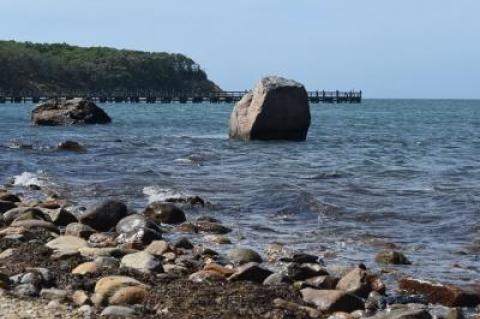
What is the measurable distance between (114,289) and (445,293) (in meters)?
3.26

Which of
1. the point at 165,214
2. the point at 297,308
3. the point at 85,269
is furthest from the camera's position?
the point at 165,214

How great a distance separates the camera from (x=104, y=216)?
1184 cm

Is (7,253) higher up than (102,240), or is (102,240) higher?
(7,253)

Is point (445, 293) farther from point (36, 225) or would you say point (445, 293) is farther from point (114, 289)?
point (36, 225)

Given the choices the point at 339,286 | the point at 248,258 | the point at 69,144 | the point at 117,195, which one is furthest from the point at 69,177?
the point at 339,286

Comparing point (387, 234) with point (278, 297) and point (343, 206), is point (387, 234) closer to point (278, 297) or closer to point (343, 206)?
point (343, 206)

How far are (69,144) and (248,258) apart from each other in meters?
17.9

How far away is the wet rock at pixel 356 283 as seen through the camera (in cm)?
789

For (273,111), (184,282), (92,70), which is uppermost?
(92,70)

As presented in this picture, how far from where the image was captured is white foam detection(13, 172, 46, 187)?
17.3 metres

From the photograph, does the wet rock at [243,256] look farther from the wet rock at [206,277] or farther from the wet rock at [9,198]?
the wet rock at [9,198]

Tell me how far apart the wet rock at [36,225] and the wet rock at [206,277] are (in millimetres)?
3457

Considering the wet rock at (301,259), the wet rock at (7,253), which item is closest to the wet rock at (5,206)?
the wet rock at (7,253)

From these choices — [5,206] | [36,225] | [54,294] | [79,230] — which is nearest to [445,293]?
[54,294]
